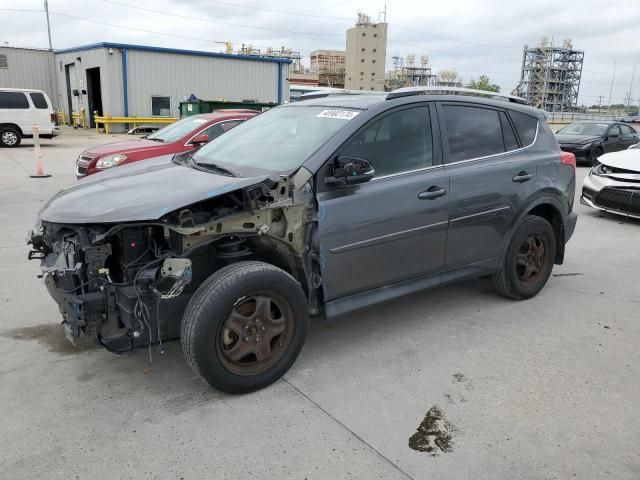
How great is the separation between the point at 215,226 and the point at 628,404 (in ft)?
8.75

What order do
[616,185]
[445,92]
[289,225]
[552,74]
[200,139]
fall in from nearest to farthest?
[289,225] < [445,92] < [616,185] < [200,139] < [552,74]

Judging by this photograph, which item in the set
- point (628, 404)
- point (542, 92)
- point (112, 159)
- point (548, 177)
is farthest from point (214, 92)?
point (542, 92)

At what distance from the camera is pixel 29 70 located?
31.1 m

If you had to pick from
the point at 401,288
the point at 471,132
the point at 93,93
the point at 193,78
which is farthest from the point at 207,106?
the point at 401,288

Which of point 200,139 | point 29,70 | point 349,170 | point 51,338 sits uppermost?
point 29,70

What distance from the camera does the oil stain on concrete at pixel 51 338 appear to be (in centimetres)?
377

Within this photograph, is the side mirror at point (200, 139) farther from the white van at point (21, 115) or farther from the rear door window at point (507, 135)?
the white van at point (21, 115)

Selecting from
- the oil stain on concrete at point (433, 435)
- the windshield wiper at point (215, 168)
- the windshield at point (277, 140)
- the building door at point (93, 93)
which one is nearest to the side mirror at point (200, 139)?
the windshield at point (277, 140)

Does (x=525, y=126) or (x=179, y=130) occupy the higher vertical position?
(x=525, y=126)

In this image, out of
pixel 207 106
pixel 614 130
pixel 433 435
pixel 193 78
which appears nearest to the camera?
pixel 433 435

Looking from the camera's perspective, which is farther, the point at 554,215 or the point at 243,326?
the point at 554,215

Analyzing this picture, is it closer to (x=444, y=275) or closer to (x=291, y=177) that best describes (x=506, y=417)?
(x=444, y=275)

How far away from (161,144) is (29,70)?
2787cm

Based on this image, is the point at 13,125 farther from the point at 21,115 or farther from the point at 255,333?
the point at 255,333
